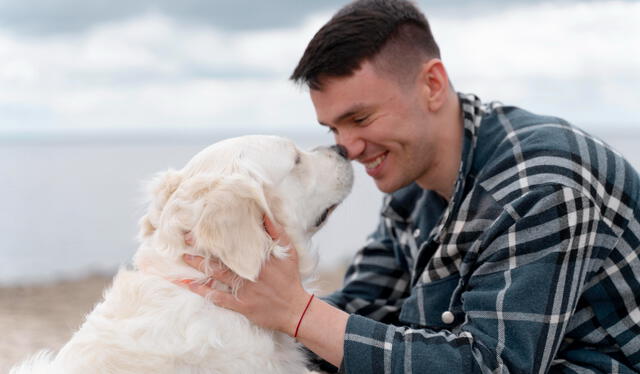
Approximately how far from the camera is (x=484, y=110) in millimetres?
3594

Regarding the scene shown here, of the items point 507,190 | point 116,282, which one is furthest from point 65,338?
point 507,190

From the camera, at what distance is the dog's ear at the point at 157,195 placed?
2939 millimetres

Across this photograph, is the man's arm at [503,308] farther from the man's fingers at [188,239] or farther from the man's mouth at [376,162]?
the man's mouth at [376,162]

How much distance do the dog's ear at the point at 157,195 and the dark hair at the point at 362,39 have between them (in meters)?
0.96

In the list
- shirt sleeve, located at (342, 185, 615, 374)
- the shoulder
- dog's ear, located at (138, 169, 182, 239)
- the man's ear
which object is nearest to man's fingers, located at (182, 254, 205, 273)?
dog's ear, located at (138, 169, 182, 239)

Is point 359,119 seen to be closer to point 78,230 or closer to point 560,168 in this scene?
point 560,168

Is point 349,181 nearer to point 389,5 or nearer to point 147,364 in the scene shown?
point 389,5

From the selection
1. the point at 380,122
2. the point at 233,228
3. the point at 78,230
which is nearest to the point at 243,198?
the point at 233,228

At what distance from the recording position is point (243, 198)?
281 centimetres

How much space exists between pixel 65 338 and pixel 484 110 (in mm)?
5440

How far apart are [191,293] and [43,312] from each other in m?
7.15

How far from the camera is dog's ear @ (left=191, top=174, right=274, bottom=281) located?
8.87ft

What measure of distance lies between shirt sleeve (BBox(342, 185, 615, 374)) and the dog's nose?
1002 mm

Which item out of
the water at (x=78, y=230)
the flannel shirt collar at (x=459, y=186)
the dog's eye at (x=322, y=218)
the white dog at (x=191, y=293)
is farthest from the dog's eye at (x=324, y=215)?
the water at (x=78, y=230)
